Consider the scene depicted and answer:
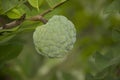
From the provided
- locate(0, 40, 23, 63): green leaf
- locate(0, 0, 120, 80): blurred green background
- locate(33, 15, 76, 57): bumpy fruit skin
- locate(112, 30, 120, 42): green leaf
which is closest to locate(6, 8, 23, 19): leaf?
locate(33, 15, 76, 57): bumpy fruit skin

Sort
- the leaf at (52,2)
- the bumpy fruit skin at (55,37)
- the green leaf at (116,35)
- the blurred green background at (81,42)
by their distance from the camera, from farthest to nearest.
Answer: the blurred green background at (81,42) → the green leaf at (116,35) → the leaf at (52,2) → the bumpy fruit skin at (55,37)

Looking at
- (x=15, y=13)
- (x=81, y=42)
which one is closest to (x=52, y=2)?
(x=15, y=13)

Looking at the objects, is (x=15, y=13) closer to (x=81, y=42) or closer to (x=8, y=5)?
(x=8, y=5)

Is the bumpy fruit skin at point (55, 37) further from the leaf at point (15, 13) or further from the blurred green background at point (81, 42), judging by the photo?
the blurred green background at point (81, 42)

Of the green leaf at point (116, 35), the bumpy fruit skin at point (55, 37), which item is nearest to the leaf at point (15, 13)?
the bumpy fruit skin at point (55, 37)

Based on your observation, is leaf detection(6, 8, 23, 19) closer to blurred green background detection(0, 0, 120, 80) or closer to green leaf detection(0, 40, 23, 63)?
green leaf detection(0, 40, 23, 63)

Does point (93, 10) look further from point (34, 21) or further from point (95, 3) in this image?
→ point (34, 21)
